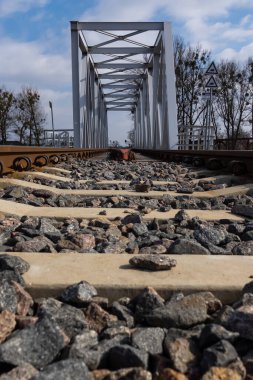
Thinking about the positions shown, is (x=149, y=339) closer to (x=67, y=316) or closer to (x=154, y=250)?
(x=67, y=316)

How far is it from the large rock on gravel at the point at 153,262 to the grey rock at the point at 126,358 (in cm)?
55

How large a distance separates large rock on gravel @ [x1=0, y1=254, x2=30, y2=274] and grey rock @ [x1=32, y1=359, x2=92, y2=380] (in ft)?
2.05

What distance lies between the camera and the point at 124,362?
1.03 meters

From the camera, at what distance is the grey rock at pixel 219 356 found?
3.28 feet

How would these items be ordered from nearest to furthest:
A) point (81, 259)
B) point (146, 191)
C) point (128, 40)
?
1. point (81, 259)
2. point (146, 191)
3. point (128, 40)

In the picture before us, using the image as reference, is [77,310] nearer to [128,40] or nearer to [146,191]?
[146,191]

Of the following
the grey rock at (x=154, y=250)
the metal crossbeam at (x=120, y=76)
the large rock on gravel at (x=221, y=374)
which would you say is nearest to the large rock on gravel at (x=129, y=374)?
the large rock on gravel at (x=221, y=374)

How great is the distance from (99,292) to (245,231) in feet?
4.06

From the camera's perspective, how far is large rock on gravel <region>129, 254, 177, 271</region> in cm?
158

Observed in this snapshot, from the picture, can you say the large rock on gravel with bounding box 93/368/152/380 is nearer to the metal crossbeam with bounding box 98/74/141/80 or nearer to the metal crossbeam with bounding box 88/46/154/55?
the metal crossbeam with bounding box 88/46/154/55

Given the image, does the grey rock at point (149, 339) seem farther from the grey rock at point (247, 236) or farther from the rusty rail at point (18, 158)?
the rusty rail at point (18, 158)

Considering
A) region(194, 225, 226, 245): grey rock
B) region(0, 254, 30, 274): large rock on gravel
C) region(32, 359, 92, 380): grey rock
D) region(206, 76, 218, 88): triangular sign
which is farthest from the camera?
region(206, 76, 218, 88): triangular sign

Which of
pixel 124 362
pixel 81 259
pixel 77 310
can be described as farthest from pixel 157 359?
pixel 81 259

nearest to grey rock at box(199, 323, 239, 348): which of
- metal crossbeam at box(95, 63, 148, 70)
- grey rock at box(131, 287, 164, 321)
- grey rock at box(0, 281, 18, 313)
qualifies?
grey rock at box(131, 287, 164, 321)
